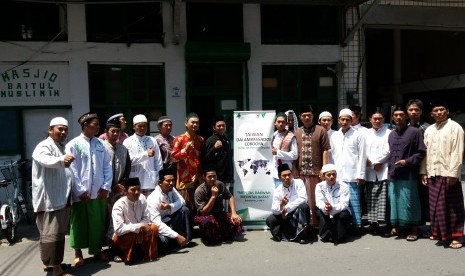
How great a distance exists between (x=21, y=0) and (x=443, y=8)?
349 inches

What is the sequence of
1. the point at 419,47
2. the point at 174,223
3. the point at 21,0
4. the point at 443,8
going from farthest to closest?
1. the point at 419,47
2. the point at 443,8
3. the point at 21,0
4. the point at 174,223

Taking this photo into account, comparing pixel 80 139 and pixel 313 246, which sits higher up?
pixel 80 139

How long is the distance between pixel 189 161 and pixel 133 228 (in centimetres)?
143

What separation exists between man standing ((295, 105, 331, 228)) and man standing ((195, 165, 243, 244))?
1111mm

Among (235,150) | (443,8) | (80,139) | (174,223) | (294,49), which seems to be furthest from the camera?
(443,8)

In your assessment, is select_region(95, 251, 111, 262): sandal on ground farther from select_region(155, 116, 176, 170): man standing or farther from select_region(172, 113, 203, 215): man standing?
select_region(155, 116, 176, 170): man standing

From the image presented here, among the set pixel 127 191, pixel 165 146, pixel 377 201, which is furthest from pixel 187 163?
pixel 377 201

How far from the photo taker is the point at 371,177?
260 inches

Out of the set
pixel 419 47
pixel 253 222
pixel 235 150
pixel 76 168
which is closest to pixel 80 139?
pixel 76 168

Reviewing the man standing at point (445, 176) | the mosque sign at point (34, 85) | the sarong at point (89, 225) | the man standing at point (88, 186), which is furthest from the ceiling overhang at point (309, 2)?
the sarong at point (89, 225)

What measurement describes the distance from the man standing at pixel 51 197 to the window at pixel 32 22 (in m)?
4.19

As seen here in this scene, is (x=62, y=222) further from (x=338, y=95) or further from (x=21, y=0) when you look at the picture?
(x=338, y=95)

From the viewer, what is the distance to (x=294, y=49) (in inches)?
374

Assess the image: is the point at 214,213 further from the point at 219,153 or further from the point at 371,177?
the point at 371,177
